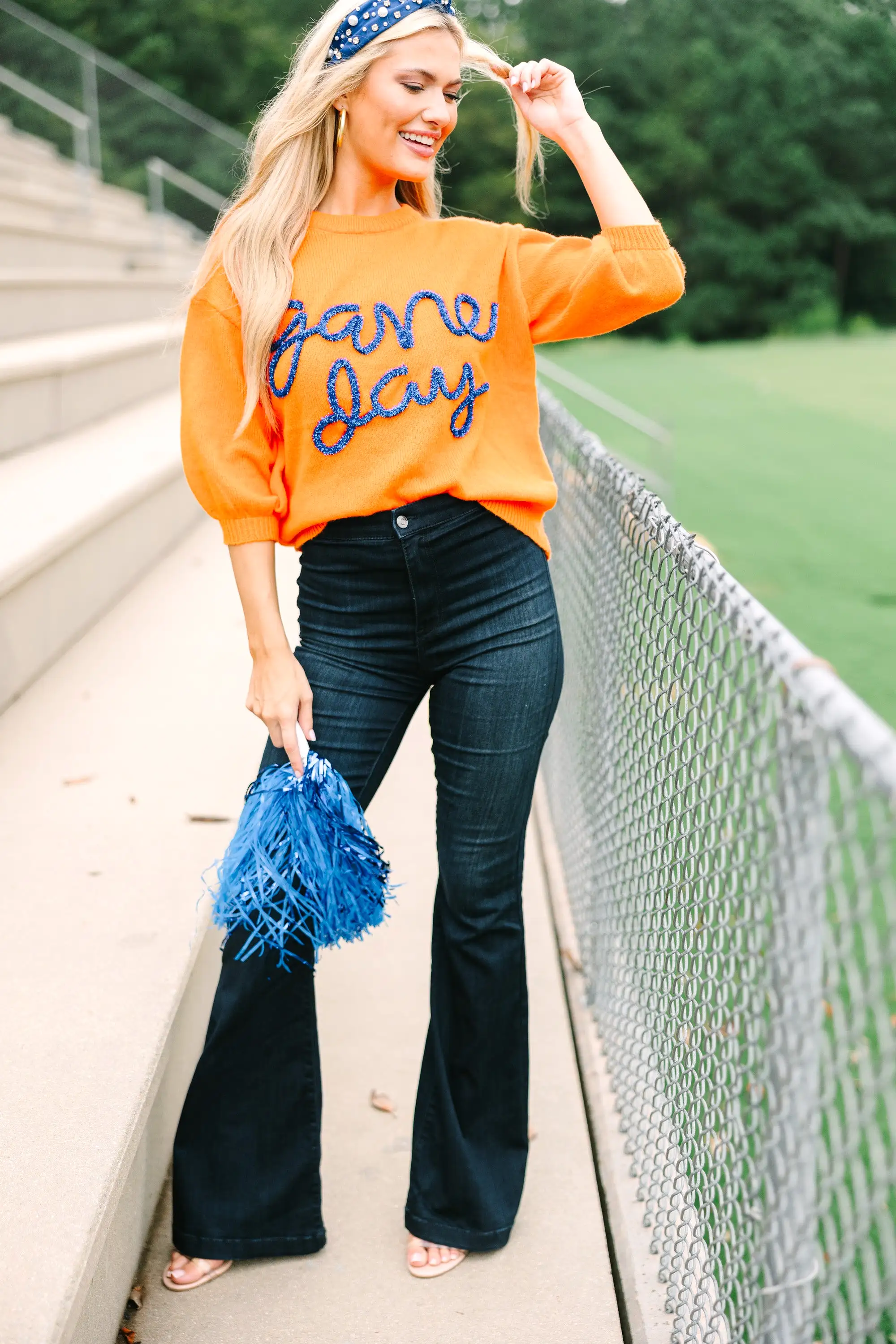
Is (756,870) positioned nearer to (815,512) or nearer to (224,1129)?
(224,1129)

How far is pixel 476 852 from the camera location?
1.89m

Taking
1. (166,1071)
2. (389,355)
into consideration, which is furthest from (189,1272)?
(389,355)

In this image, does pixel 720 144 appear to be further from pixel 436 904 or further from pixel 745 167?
pixel 436 904

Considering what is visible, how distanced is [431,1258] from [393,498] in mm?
1222

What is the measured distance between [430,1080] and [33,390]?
3157 mm

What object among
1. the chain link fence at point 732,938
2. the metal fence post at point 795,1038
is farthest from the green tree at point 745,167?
the metal fence post at point 795,1038

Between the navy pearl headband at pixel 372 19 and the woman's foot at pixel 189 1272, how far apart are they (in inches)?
71.8

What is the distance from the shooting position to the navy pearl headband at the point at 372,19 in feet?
5.63

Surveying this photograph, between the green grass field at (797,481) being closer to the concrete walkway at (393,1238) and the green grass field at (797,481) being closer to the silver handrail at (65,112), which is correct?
the concrete walkway at (393,1238)

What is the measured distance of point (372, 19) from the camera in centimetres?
172

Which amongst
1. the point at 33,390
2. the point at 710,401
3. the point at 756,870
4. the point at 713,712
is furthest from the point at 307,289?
the point at 710,401

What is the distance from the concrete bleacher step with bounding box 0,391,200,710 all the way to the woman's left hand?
165 cm

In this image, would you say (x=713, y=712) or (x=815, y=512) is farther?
(x=815, y=512)

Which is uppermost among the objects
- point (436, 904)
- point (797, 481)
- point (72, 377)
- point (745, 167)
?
point (745, 167)
